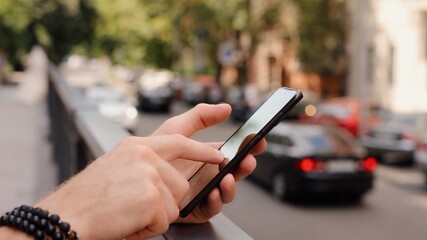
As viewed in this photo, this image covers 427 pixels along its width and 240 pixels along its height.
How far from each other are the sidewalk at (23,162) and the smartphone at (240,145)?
194 inches

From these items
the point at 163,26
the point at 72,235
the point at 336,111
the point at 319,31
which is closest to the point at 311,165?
the point at 72,235

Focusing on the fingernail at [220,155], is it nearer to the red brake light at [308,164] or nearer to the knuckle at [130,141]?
the knuckle at [130,141]

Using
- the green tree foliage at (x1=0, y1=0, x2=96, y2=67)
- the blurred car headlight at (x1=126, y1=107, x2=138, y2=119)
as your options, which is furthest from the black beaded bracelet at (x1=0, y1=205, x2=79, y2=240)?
the green tree foliage at (x1=0, y1=0, x2=96, y2=67)

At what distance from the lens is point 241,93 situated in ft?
103

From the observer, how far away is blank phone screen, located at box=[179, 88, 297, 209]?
77.0 inches

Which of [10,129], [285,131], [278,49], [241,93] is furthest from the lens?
[278,49]

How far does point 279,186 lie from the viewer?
12672mm

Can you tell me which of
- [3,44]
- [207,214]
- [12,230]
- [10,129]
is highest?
[12,230]

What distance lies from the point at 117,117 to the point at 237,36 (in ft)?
43.2

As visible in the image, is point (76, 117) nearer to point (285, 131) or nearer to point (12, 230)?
point (12, 230)

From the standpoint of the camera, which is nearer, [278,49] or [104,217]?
[104,217]

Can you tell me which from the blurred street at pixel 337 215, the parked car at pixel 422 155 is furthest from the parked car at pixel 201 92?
the blurred street at pixel 337 215

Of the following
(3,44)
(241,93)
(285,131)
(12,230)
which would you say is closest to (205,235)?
(12,230)

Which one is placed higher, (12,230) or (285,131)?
(12,230)
